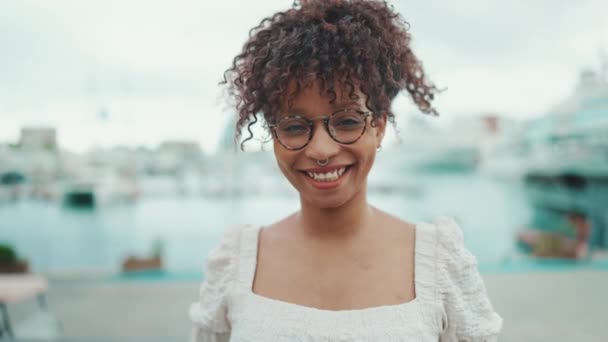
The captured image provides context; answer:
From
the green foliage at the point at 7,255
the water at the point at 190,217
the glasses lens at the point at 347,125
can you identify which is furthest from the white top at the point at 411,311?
the water at the point at 190,217

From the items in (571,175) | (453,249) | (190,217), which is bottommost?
(190,217)

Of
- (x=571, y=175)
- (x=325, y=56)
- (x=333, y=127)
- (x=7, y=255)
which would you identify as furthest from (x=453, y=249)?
(x=571, y=175)

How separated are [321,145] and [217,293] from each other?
39 cm

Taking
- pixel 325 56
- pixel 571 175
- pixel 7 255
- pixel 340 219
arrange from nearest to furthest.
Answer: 1. pixel 325 56
2. pixel 340 219
3. pixel 7 255
4. pixel 571 175

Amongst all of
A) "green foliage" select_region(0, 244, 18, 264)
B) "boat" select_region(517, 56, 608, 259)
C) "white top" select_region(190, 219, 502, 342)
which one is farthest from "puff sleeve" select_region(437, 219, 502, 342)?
"green foliage" select_region(0, 244, 18, 264)

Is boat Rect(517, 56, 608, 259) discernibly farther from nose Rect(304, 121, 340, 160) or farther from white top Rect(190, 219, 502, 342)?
nose Rect(304, 121, 340, 160)

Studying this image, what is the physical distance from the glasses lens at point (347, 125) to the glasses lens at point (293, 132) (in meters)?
0.05

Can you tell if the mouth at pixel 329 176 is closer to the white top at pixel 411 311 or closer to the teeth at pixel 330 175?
the teeth at pixel 330 175

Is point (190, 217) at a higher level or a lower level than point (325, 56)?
lower

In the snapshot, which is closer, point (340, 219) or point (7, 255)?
point (340, 219)

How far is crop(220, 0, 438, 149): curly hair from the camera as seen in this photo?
2.83 ft

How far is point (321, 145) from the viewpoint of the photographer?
872mm

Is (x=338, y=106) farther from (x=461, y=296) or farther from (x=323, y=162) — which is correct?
(x=461, y=296)

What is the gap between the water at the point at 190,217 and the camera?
768 cm
